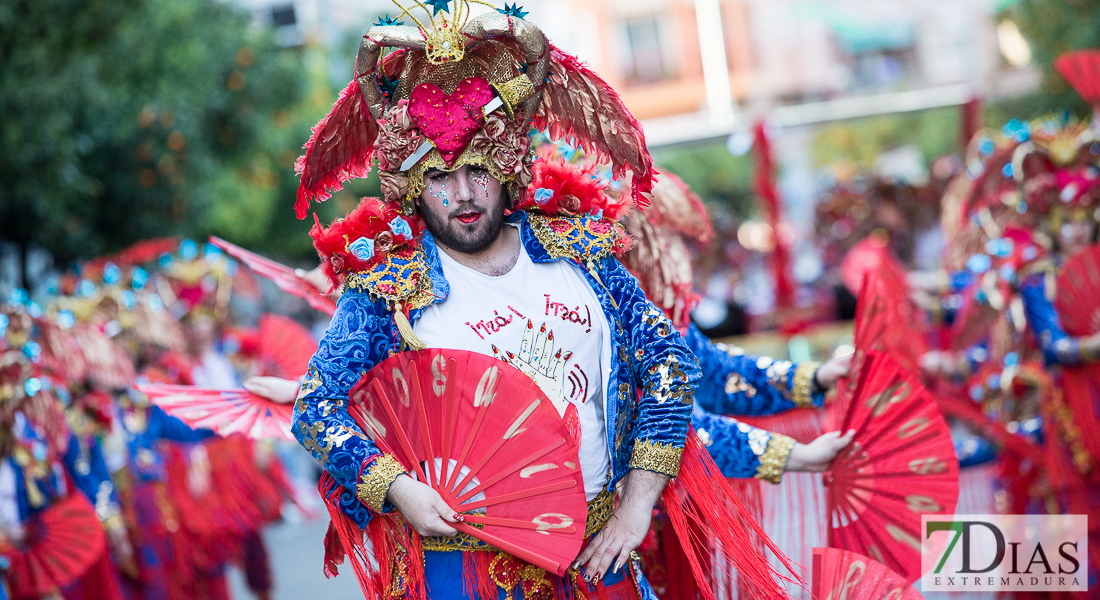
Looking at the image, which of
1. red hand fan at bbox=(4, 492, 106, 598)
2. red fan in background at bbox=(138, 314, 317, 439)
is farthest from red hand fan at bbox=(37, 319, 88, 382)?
red fan in background at bbox=(138, 314, 317, 439)

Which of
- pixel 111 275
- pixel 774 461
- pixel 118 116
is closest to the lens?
pixel 774 461

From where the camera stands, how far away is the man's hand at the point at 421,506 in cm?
259

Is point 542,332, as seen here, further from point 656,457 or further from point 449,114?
point 449,114

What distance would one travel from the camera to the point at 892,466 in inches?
135

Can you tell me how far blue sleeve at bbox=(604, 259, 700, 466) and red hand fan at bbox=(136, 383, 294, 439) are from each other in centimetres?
109

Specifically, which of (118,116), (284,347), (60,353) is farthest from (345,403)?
(118,116)

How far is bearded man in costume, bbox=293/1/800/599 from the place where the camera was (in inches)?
110

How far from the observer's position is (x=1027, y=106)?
1836cm

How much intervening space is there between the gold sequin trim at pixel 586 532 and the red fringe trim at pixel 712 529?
0.57ft

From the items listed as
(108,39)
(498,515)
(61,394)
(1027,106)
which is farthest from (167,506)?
(1027,106)

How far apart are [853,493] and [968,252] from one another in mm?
4036

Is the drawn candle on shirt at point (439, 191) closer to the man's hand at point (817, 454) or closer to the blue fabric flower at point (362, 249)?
the blue fabric flower at point (362, 249)

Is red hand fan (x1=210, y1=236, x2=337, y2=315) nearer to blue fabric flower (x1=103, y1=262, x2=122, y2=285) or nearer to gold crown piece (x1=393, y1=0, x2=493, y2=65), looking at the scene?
gold crown piece (x1=393, y1=0, x2=493, y2=65)

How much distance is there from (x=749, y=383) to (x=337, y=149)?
1557 millimetres
